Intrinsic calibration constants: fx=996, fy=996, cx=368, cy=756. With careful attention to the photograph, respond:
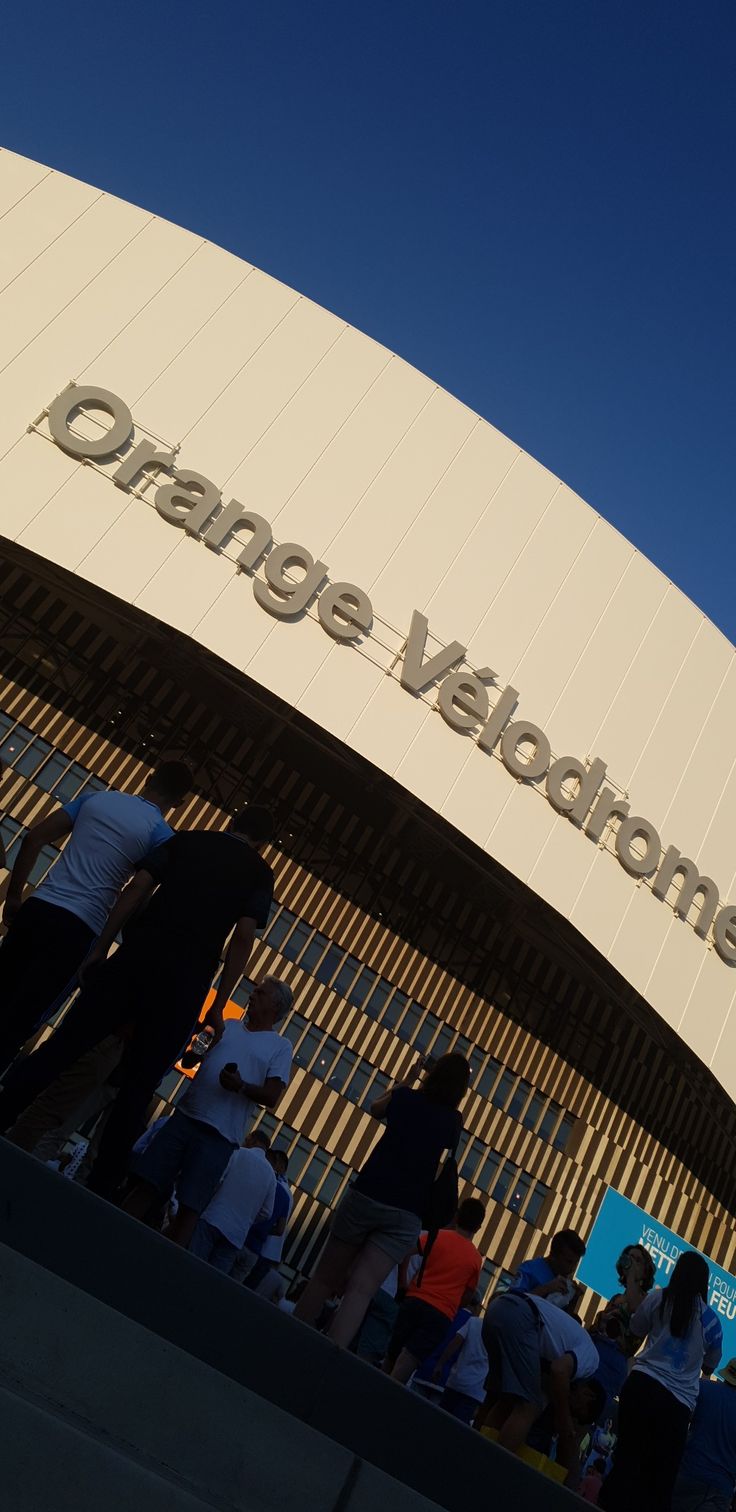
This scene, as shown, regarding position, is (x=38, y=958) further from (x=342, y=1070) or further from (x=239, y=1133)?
(x=342, y=1070)

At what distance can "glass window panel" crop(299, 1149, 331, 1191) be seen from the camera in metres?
10.9

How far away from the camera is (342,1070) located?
11.4 meters

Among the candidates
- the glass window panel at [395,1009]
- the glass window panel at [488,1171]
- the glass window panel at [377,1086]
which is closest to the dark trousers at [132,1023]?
the glass window panel at [377,1086]

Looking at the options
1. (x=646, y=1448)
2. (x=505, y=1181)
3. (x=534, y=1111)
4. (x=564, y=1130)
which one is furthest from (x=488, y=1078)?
(x=646, y=1448)

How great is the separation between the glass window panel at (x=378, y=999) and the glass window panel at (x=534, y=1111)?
94.0 inches

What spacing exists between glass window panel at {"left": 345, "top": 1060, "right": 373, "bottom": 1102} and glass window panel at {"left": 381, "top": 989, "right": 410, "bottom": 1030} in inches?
21.5

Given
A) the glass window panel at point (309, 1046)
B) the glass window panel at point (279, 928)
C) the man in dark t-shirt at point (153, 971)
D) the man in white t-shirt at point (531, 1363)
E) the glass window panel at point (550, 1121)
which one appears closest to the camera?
the man in dark t-shirt at point (153, 971)

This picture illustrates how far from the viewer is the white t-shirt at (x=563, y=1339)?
414 cm

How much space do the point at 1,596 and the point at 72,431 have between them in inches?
80.5

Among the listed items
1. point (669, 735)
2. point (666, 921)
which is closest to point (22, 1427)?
point (666, 921)

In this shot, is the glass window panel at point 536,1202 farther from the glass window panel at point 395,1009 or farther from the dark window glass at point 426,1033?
the glass window panel at point 395,1009

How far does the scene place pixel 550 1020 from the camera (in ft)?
42.1

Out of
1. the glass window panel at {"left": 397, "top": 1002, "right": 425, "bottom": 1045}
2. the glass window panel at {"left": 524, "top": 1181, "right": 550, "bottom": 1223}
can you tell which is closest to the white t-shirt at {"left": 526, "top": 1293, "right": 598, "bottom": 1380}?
the glass window panel at {"left": 397, "top": 1002, "right": 425, "bottom": 1045}

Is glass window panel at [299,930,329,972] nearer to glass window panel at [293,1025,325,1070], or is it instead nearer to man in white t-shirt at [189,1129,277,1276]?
glass window panel at [293,1025,325,1070]
